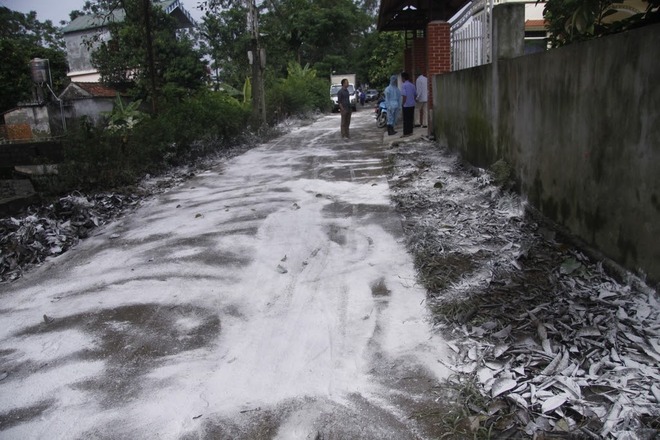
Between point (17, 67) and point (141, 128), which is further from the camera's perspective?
point (17, 67)

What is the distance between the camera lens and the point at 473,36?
33.9 feet

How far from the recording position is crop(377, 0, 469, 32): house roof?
51.5 feet

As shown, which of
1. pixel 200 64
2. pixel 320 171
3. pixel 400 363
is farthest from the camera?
pixel 200 64

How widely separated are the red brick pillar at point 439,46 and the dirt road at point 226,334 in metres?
7.00

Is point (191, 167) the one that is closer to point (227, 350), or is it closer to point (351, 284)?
point (351, 284)

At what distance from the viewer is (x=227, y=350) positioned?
4.02 m

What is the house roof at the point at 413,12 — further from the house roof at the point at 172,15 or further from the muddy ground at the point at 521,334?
the house roof at the point at 172,15

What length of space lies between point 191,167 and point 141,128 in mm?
1771

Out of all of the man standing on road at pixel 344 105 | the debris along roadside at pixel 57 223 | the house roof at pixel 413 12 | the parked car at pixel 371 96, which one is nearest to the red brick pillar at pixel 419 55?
the house roof at pixel 413 12

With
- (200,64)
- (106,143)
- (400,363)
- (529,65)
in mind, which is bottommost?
(400,363)

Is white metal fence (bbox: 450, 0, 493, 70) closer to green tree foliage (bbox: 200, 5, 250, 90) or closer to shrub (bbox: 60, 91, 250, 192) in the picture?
shrub (bbox: 60, 91, 250, 192)

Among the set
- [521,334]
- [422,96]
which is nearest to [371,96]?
[422,96]

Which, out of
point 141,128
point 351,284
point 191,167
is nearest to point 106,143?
point 141,128

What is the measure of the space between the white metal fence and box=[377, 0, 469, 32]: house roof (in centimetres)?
223
